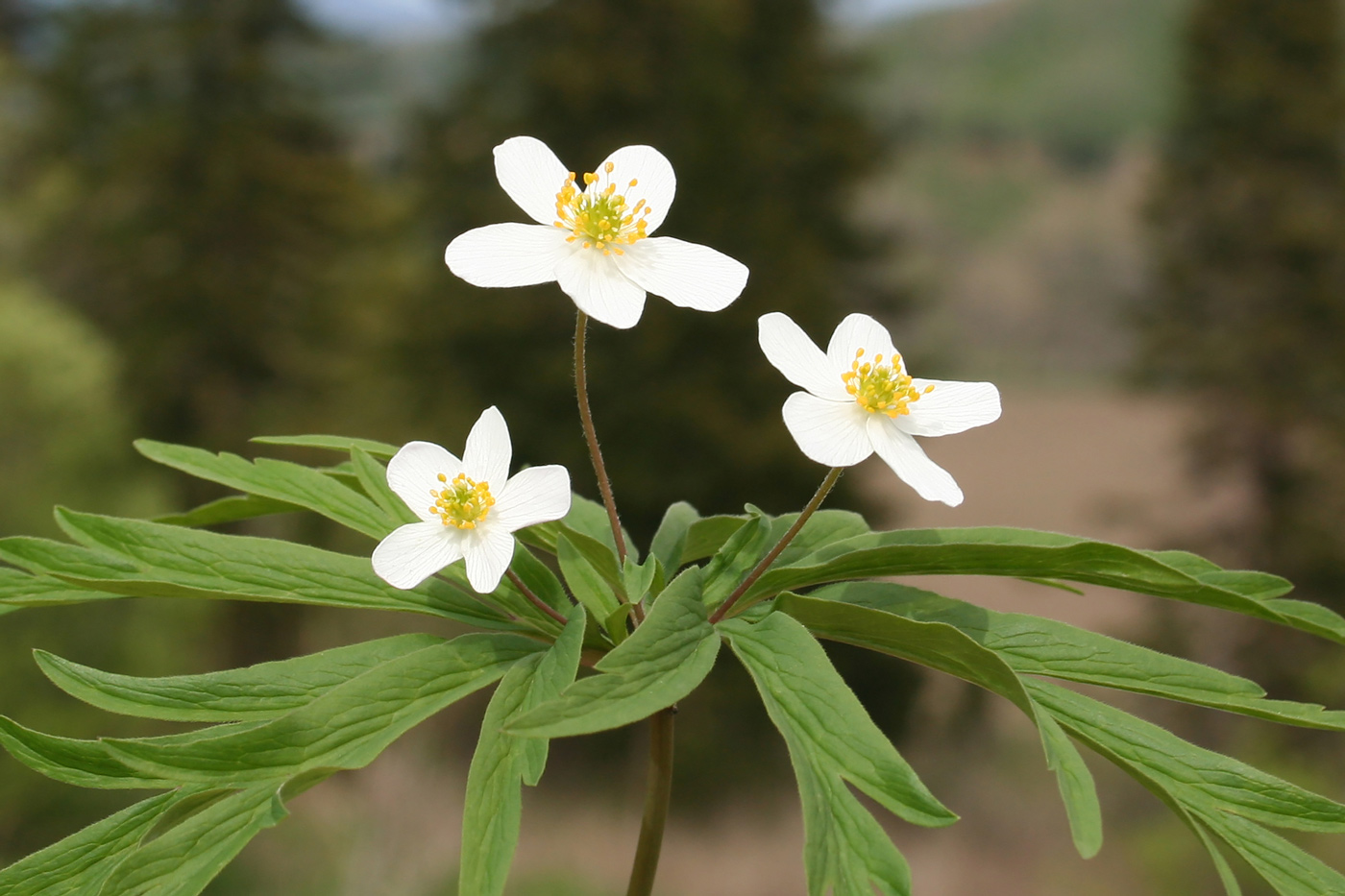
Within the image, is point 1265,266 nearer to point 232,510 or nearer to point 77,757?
point 232,510

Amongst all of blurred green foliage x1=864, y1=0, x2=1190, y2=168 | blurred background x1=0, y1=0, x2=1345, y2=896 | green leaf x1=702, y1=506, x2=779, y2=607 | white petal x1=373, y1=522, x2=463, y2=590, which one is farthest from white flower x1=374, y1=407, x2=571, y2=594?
blurred green foliage x1=864, y1=0, x2=1190, y2=168

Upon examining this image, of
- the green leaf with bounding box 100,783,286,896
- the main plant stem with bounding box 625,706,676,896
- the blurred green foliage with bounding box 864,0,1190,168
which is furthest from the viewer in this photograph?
the blurred green foliage with bounding box 864,0,1190,168

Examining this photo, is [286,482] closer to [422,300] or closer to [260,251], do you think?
[422,300]

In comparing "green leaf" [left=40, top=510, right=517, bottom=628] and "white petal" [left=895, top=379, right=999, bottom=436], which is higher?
"white petal" [left=895, top=379, right=999, bottom=436]

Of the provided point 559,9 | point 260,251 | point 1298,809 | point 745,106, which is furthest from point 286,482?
point 260,251

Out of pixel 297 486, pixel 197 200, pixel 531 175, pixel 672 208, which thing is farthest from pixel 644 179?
pixel 197 200

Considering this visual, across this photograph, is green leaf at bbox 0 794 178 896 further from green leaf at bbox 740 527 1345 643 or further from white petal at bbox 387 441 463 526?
green leaf at bbox 740 527 1345 643
